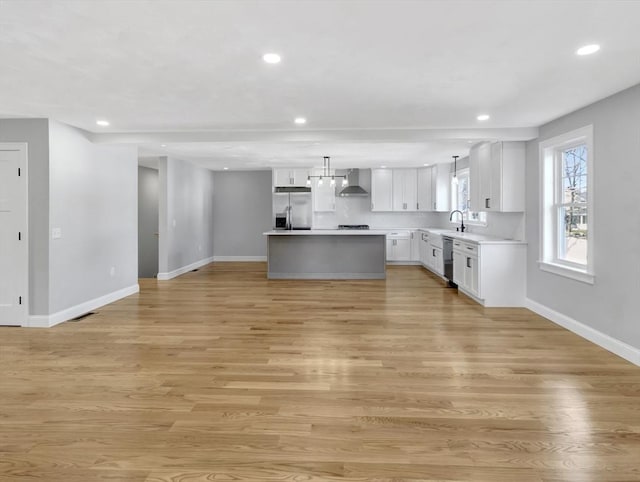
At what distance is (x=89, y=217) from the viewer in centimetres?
557

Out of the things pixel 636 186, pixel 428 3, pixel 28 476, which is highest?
pixel 428 3

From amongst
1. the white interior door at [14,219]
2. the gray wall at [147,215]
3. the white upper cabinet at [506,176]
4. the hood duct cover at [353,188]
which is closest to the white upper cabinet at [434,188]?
the hood duct cover at [353,188]

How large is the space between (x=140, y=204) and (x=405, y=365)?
8.73m

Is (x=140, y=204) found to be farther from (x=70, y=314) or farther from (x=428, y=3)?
Result: (x=428, y=3)

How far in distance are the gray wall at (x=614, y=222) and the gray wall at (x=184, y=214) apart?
22.8ft

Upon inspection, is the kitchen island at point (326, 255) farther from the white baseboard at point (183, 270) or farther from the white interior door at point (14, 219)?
the white interior door at point (14, 219)

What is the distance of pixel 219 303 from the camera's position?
242 inches

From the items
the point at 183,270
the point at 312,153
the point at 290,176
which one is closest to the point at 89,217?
the point at 183,270

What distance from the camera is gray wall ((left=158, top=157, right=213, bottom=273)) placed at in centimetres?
819

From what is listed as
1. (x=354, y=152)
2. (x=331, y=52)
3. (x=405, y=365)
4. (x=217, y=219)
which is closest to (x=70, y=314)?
(x=405, y=365)

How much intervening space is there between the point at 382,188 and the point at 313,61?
7368 millimetres

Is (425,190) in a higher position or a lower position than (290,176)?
lower

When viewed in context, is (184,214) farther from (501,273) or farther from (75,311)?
(501,273)

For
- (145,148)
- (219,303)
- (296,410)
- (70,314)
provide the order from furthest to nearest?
(145,148) < (219,303) < (70,314) < (296,410)
